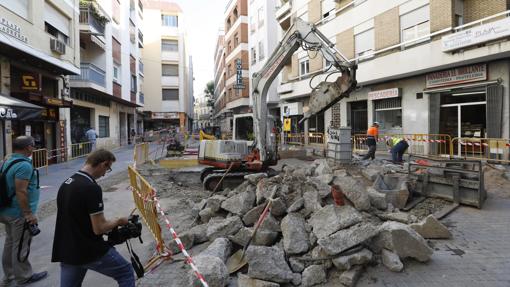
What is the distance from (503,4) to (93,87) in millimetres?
20829

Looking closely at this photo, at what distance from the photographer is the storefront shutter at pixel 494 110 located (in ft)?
39.6

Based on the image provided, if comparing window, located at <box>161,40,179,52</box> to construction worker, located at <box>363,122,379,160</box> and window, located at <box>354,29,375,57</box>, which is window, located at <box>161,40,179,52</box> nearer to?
window, located at <box>354,29,375,57</box>

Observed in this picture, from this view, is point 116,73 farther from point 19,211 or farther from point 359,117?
point 19,211

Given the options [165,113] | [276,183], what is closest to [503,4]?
[276,183]

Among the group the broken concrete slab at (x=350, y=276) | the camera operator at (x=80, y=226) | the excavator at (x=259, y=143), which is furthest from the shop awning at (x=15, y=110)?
the broken concrete slab at (x=350, y=276)

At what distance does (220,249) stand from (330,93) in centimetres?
512

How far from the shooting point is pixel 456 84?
530 inches

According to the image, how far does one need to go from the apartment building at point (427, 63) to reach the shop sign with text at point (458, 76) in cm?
4

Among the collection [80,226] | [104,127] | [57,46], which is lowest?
[80,226]

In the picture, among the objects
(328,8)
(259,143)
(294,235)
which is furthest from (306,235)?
(328,8)

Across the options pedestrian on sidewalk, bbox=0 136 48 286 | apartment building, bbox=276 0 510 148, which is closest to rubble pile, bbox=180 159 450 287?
pedestrian on sidewalk, bbox=0 136 48 286

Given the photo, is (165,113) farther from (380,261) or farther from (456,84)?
(380,261)

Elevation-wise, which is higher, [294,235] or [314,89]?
[314,89]

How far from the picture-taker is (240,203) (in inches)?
235
